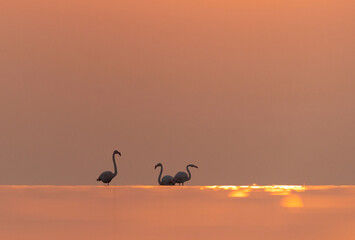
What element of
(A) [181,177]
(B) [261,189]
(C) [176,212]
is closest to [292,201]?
(B) [261,189]

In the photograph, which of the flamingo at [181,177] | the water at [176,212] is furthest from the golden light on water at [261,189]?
the flamingo at [181,177]

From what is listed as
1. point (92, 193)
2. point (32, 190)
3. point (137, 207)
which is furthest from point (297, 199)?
point (32, 190)

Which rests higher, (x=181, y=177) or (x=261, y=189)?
(x=181, y=177)

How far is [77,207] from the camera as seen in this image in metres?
3.93

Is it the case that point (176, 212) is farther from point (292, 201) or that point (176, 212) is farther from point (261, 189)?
point (292, 201)

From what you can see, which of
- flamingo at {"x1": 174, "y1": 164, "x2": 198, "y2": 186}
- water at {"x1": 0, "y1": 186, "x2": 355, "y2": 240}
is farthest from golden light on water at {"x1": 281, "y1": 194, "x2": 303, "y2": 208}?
flamingo at {"x1": 174, "y1": 164, "x2": 198, "y2": 186}

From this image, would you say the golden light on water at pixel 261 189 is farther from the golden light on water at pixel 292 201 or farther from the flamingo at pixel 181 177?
the flamingo at pixel 181 177

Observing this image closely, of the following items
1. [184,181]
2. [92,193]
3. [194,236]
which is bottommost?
[194,236]

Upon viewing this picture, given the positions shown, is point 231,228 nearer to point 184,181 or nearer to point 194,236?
point 194,236

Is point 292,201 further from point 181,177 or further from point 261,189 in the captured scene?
point 181,177

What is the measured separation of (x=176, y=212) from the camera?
3916mm

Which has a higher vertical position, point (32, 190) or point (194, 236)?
point (32, 190)

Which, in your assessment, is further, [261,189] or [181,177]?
[181,177]

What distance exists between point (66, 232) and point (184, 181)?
10.2 m
